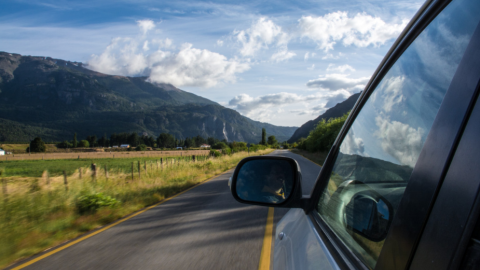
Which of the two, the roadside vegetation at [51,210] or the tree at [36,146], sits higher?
the roadside vegetation at [51,210]

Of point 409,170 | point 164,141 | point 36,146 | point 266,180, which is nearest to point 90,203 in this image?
point 266,180

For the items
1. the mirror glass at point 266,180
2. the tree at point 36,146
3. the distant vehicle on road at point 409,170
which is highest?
the distant vehicle on road at point 409,170

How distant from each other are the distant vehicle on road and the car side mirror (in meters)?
0.01

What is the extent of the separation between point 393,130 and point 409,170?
0.26 metres

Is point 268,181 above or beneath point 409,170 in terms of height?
beneath

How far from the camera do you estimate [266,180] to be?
6.84 feet

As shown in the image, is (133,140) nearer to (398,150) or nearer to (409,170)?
(398,150)

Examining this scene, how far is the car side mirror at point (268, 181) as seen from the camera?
1.76 m

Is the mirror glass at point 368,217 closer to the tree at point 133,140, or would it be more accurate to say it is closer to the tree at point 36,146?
the tree at point 36,146

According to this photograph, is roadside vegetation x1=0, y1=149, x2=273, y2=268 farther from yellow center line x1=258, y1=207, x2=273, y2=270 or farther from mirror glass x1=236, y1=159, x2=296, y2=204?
mirror glass x1=236, y1=159, x2=296, y2=204

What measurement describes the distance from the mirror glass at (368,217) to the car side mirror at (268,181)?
1.25ft

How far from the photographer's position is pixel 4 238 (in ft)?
17.7

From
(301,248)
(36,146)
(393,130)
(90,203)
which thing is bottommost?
(36,146)

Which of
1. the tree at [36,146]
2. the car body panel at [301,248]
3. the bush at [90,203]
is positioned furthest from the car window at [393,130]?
the tree at [36,146]
